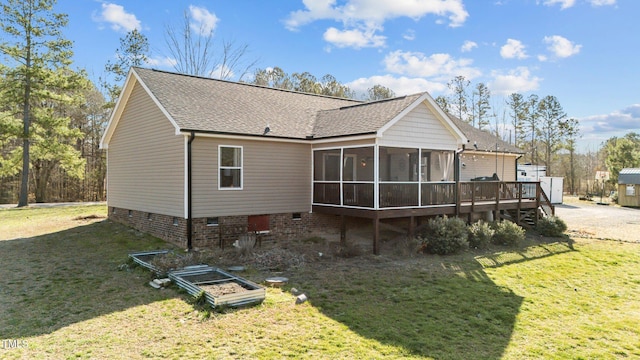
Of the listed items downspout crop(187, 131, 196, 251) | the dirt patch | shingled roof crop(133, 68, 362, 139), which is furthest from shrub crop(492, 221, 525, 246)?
downspout crop(187, 131, 196, 251)

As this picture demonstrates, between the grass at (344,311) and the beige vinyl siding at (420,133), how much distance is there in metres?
3.84

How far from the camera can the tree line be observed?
22.9m

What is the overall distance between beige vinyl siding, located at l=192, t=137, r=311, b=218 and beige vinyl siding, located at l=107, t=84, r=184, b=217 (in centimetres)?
61

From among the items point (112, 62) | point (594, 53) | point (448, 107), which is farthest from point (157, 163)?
point (448, 107)

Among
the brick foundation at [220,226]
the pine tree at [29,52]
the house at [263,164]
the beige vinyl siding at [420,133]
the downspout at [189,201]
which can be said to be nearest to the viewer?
the downspout at [189,201]

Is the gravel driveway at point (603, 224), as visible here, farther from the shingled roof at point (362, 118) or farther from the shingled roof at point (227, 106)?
the shingled roof at point (227, 106)

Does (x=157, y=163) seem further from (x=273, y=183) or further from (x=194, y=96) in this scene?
(x=273, y=183)

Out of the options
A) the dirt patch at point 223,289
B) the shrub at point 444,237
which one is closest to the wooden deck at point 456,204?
the shrub at point 444,237

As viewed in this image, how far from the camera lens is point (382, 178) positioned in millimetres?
16141

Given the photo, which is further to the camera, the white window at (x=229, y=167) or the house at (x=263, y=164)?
the white window at (x=229, y=167)

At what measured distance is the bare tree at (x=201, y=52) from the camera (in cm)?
3155

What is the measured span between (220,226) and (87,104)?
2503cm

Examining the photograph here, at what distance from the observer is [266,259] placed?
423 inches

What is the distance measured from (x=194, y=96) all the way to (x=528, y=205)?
14874mm
